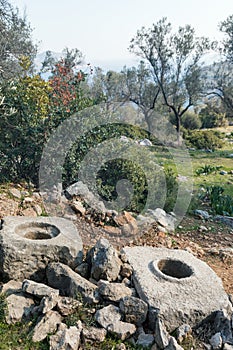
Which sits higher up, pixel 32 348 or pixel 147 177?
pixel 147 177

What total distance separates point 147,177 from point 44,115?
2.46 meters

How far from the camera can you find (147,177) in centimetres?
685

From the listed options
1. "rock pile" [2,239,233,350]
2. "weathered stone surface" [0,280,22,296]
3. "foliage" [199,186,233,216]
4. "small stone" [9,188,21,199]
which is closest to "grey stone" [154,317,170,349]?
"rock pile" [2,239,233,350]

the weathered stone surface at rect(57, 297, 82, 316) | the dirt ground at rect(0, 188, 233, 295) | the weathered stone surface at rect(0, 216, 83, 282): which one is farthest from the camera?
the dirt ground at rect(0, 188, 233, 295)

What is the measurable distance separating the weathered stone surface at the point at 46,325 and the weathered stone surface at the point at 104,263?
0.69 m

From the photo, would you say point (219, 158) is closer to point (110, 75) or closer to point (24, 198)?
point (24, 198)

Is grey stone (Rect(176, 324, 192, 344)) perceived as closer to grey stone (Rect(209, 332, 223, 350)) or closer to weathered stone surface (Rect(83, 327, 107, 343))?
grey stone (Rect(209, 332, 223, 350))

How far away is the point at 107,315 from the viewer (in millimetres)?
3316

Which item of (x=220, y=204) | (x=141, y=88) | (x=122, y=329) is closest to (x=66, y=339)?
(x=122, y=329)

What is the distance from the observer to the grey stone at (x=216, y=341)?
10.6ft

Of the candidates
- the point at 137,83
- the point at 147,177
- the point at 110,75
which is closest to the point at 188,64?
the point at 137,83

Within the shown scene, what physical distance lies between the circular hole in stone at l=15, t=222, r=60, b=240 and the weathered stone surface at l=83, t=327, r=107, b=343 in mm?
1506

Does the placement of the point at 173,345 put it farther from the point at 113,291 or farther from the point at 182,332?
the point at 113,291

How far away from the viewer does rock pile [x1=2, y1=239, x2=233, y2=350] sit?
313cm
